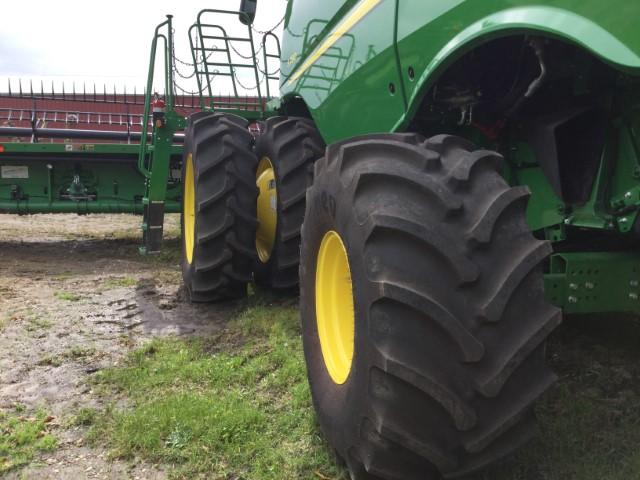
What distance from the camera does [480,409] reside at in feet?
5.35

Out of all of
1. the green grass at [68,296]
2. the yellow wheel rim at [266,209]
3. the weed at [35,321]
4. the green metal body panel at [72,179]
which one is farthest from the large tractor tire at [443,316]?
the green metal body panel at [72,179]

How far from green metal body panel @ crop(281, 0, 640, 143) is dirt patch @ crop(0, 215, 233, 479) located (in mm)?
1648

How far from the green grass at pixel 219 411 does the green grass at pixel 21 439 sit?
0.19m

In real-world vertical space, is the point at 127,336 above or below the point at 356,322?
below

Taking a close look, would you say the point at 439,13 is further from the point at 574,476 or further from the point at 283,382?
the point at 283,382

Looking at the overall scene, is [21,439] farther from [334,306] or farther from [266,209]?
[266,209]

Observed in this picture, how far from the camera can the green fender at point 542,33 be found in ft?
4.43

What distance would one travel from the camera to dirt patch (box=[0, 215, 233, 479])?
246 cm

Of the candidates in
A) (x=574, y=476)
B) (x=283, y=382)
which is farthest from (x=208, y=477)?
(x=574, y=476)

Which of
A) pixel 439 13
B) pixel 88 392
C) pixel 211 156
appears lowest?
pixel 88 392

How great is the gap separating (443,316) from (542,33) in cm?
77

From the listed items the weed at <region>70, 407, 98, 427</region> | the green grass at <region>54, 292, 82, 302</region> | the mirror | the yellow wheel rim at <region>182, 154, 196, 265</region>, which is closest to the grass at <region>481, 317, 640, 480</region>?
the weed at <region>70, 407, 98, 427</region>

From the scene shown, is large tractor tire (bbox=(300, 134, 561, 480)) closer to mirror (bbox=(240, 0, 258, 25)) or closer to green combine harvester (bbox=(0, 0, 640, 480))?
green combine harvester (bbox=(0, 0, 640, 480))

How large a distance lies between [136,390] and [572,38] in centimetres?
240
